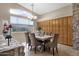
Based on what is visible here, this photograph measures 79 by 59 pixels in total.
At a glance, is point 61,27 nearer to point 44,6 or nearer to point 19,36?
point 44,6

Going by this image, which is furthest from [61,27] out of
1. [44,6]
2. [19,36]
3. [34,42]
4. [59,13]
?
[19,36]

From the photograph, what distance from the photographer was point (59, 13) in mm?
2508

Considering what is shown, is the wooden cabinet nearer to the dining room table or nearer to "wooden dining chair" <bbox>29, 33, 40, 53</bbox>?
the dining room table

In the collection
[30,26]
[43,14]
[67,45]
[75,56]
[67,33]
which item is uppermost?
[43,14]

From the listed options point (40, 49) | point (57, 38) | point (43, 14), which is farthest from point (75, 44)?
point (43, 14)

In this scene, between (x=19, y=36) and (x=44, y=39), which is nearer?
(x=19, y=36)

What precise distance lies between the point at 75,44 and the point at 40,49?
0.75 meters

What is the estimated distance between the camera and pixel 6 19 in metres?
2.43

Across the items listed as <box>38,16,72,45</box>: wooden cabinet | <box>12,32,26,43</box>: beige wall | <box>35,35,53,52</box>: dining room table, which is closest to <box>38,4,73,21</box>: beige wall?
<box>38,16,72,45</box>: wooden cabinet

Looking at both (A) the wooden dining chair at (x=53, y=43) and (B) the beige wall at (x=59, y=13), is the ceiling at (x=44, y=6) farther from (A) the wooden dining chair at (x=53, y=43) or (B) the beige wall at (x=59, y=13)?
(A) the wooden dining chair at (x=53, y=43)

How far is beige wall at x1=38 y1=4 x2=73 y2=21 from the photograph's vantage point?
2.44 m

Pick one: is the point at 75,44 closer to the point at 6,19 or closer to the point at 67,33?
the point at 67,33

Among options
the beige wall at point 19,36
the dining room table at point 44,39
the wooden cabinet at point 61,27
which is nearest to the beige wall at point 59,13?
the wooden cabinet at point 61,27

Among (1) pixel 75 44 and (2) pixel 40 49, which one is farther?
(2) pixel 40 49
